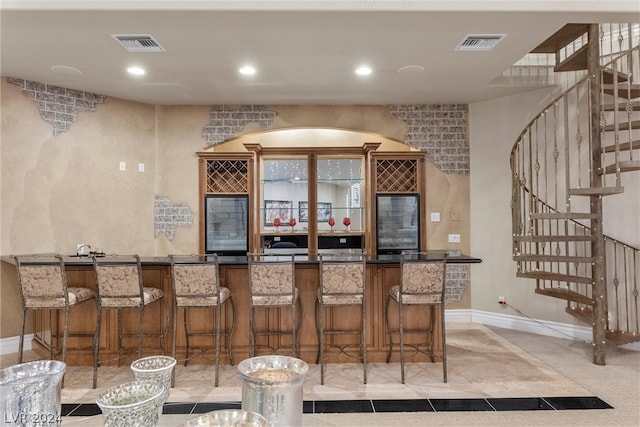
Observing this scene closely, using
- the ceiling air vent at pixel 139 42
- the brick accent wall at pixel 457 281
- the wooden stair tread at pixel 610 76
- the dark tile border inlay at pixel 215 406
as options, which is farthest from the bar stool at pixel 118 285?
the wooden stair tread at pixel 610 76

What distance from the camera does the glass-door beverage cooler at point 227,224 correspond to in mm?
5059

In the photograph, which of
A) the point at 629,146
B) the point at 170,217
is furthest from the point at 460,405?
the point at 170,217

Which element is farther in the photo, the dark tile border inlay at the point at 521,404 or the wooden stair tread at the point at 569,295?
the wooden stair tread at the point at 569,295

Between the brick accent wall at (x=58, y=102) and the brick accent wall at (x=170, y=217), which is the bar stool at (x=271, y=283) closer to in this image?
the brick accent wall at (x=170, y=217)

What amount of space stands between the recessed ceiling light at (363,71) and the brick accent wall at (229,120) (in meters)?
1.67

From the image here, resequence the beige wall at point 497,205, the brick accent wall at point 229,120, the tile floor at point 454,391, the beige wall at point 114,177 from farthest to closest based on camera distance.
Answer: the brick accent wall at point 229,120 < the beige wall at point 497,205 < the beige wall at point 114,177 < the tile floor at point 454,391

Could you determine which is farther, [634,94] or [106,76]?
[106,76]

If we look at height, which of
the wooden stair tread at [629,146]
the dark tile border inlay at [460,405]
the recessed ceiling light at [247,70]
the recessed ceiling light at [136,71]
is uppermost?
the recessed ceiling light at [136,71]

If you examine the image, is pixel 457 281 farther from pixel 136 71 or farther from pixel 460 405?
pixel 136 71

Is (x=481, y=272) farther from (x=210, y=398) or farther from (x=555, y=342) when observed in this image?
(x=210, y=398)

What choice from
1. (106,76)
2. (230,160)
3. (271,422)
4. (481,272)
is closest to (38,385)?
(271,422)

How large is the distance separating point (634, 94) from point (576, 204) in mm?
1263

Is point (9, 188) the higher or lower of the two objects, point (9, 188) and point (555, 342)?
the higher

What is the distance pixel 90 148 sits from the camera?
4.55 meters
